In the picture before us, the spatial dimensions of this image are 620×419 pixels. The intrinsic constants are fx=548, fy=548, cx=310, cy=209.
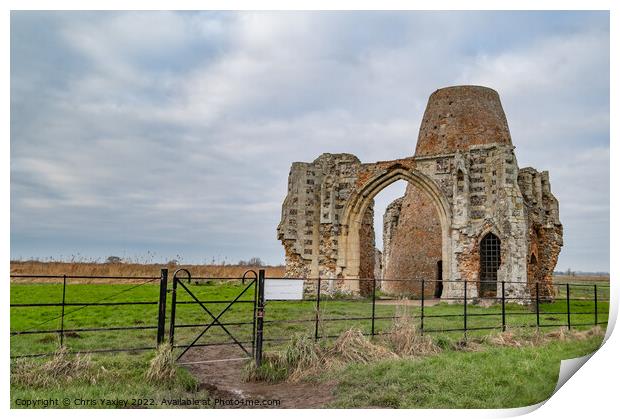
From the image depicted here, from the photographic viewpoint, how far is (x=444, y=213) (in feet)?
68.8

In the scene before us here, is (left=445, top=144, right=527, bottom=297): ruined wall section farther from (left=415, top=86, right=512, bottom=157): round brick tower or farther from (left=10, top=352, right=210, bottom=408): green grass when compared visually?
(left=10, top=352, right=210, bottom=408): green grass

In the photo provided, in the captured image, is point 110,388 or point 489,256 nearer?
point 110,388

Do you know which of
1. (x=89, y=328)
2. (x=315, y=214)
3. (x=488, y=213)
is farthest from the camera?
(x=315, y=214)

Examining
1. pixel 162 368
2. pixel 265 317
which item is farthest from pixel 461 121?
pixel 162 368

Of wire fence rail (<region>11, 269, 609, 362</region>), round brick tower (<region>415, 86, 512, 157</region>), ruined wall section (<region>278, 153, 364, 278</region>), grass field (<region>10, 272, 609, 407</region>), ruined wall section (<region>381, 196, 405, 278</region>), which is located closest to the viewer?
grass field (<region>10, 272, 609, 407</region>)

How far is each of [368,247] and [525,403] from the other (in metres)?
16.4

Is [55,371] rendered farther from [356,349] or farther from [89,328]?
[356,349]

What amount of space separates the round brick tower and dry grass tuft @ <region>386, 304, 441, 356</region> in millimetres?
16484

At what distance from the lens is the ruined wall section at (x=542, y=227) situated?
2161 cm

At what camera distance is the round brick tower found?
84.3ft

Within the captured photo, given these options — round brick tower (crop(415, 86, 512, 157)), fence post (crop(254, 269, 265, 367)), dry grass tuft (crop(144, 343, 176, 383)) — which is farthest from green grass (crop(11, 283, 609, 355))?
round brick tower (crop(415, 86, 512, 157))

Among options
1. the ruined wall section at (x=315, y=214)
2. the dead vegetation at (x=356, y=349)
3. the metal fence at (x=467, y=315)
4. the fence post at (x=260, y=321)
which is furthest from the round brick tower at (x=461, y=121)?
the fence post at (x=260, y=321)

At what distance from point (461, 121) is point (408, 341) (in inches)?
727

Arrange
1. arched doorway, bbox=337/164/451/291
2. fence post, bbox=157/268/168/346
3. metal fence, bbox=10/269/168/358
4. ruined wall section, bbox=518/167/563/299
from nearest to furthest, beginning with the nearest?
metal fence, bbox=10/269/168/358 < fence post, bbox=157/268/168/346 < ruined wall section, bbox=518/167/563/299 < arched doorway, bbox=337/164/451/291
